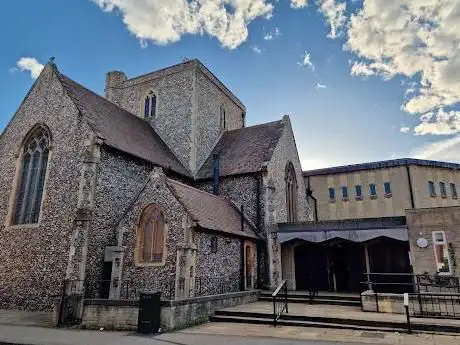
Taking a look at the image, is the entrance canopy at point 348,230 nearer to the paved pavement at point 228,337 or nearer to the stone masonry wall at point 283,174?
the stone masonry wall at point 283,174

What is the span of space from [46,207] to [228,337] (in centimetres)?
1088

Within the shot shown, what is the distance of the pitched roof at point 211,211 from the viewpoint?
46.1 feet

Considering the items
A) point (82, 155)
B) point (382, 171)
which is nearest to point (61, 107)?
point (82, 155)

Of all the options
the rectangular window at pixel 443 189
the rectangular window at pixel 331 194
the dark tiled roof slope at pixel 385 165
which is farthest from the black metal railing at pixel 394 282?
the rectangular window at pixel 443 189

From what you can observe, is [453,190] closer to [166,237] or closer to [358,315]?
[358,315]

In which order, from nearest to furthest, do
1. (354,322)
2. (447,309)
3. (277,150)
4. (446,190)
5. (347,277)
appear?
(354,322) → (447,309) → (347,277) → (277,150) → (446,190)

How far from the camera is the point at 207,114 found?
83.5 feet

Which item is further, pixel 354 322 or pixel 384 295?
pixel 384 295

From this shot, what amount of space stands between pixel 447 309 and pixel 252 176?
36.5 feet

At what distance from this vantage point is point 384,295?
1226 cm

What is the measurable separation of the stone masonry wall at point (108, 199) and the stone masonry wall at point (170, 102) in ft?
19.9

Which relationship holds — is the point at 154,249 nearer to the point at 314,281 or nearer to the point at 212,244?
the point at 212,244

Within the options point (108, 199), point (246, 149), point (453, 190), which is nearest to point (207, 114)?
point (246, 149)

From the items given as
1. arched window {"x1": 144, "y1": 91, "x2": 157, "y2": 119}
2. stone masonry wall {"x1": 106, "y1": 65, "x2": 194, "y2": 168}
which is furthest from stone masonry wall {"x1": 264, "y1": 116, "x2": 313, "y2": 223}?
arched window {"x1": 144, "y1": 91, "x2": 157, "y2": 119}
